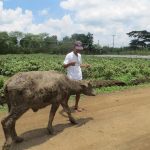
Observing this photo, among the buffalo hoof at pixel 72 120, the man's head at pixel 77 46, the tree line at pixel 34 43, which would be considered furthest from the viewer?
the tree line at pixel 34 43

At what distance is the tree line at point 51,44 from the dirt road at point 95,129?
36.0 meters

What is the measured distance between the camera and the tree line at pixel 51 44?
53.5 metres

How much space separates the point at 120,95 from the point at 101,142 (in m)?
5.76

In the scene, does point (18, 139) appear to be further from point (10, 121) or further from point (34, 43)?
point (34, 43)

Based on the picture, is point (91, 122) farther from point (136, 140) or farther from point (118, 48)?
point (118, 48)

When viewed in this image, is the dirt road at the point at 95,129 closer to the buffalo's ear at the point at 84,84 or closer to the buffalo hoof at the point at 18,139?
the buffalo hoof at the point at 18,139

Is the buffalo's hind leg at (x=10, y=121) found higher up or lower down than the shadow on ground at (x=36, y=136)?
higher up

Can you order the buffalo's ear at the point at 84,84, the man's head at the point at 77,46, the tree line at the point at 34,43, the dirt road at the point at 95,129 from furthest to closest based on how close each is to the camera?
the tree line at the point at 34,43 → the man's head at the point at 77,46 → the buffalo's ear at the point at 84,84 → the dirt road at the point at 95,129

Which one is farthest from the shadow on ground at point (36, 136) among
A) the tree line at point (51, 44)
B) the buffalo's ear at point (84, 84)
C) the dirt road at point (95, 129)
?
the tree line at point (51, 44)

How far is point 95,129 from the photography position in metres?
8.56

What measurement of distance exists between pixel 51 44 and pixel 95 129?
170 feet

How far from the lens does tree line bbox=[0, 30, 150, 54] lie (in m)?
53.5

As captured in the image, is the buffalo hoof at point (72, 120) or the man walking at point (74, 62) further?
the man walking at point (74, 62)

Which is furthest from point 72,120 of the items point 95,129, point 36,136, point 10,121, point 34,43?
point 34,43
